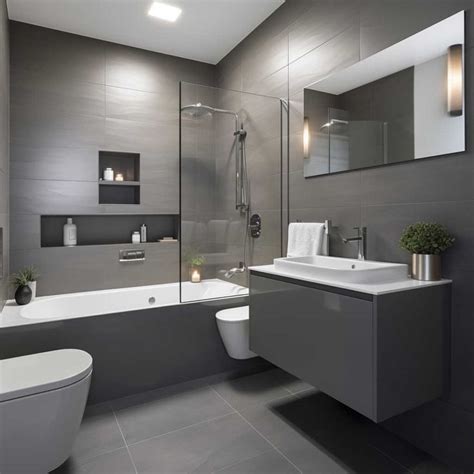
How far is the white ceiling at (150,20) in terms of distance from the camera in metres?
2.76

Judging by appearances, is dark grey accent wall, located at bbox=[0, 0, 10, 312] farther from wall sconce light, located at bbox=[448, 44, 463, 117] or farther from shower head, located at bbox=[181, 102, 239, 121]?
wall sconce light, located at bbox=[448, 44, 463, 117]

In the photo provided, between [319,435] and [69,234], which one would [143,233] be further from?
[319,435]

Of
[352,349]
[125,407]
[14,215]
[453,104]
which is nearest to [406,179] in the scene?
[453,104]

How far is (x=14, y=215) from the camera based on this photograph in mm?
2953

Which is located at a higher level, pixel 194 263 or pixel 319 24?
pixel 319 24

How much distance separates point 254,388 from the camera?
2484 millimetres

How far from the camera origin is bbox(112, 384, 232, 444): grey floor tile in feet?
6.61

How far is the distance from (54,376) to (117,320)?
2.44ft

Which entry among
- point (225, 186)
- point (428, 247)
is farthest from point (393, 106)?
point (225, 186)

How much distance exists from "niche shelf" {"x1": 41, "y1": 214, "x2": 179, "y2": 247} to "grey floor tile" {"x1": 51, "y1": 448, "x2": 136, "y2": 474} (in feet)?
6.66

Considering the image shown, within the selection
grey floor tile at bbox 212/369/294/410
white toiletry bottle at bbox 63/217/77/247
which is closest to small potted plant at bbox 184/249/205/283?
grey floor tile at bbox 212/369/294/410

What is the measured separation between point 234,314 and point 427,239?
1385 mm

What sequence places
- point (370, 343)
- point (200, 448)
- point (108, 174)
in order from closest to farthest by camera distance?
point (370, 343)
point (200, 448)
point (108, 174)

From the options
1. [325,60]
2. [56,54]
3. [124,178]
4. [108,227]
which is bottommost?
[108,227]
